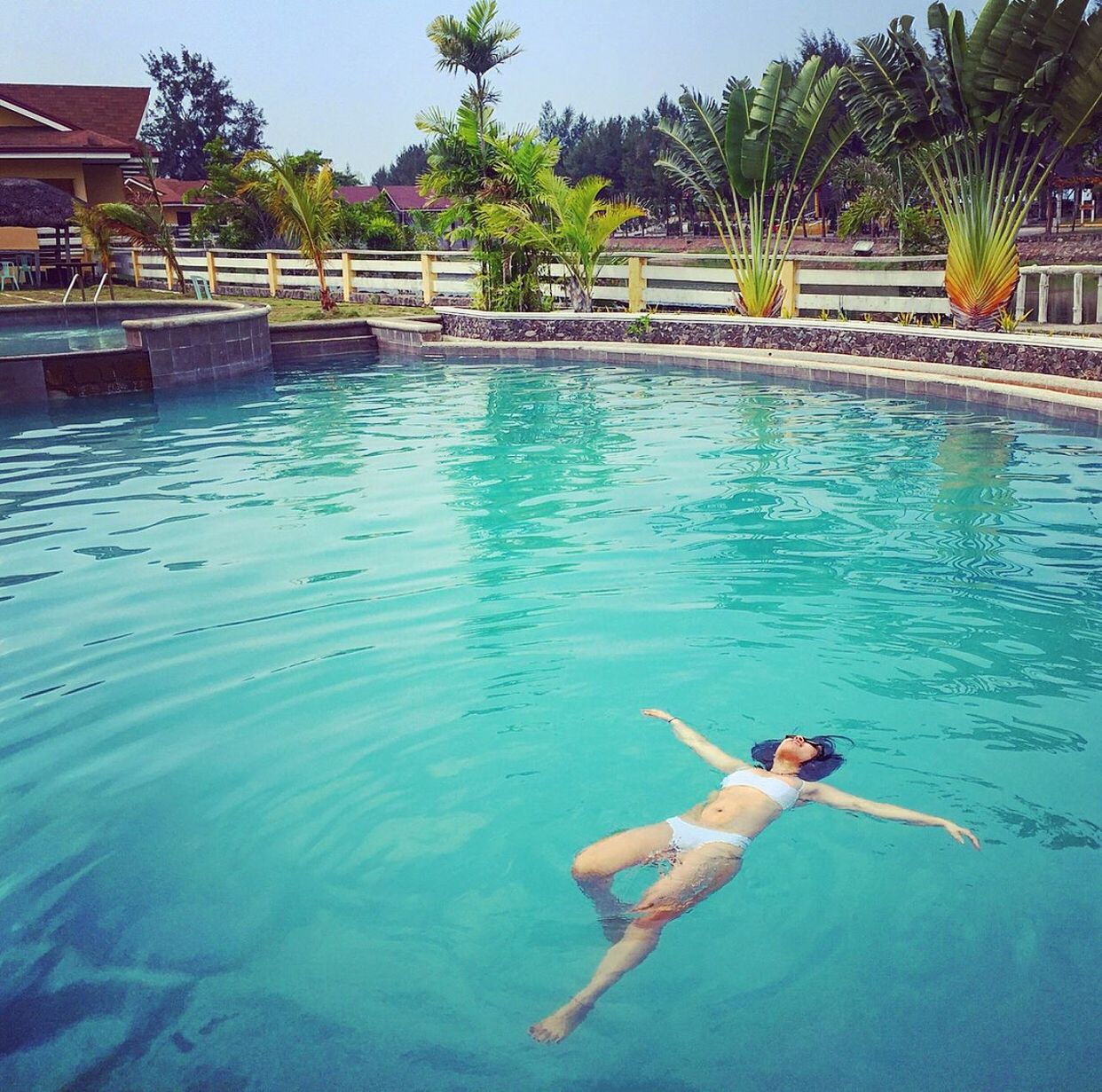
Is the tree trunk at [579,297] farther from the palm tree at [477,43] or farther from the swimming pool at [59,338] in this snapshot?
the swimming pool at [59,338]

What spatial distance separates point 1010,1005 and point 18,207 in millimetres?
24634

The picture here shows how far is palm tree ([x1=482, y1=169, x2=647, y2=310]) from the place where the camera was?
19859mm

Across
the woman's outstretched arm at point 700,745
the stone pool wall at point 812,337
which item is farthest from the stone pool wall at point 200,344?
the woman's outstretched arm at point 700,745

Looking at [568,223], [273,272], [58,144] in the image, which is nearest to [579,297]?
[568,223]

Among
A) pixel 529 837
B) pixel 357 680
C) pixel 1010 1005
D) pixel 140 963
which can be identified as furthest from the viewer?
pixel 357 680

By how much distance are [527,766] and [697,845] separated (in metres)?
1.38

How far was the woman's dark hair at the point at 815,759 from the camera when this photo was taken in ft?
15.2

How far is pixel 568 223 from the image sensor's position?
20.0 meters

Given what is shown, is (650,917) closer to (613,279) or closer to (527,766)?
(527,766)

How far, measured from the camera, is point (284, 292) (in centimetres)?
2816

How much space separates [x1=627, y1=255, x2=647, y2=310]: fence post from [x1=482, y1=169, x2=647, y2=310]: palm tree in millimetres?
687

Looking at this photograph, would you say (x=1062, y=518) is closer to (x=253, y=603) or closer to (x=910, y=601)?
(x=910, y=601)

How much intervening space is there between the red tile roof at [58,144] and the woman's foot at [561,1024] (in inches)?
1372

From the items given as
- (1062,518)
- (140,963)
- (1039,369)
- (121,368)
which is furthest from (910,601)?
(121,368)
